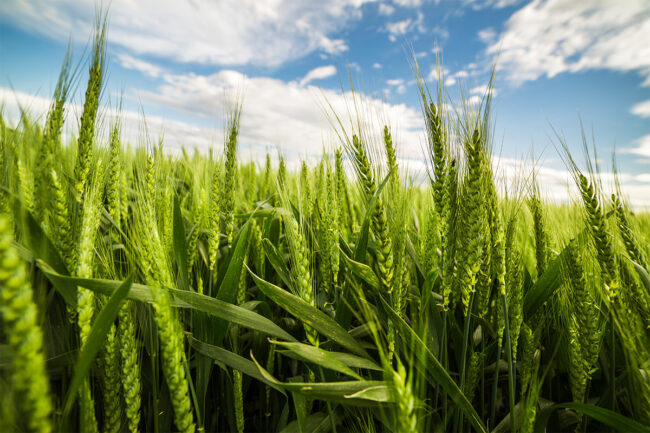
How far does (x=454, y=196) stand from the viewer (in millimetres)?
886

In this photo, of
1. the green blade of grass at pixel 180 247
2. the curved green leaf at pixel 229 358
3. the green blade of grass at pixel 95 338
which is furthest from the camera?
the green blade of grass at pixel 180 247

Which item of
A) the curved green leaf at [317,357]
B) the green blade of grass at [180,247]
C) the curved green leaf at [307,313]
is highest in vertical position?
the green blade of grass at [180,247]

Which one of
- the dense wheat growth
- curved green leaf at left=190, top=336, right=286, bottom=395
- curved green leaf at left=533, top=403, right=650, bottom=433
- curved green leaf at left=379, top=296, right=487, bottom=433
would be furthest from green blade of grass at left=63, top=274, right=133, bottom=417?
curved green leaf at left=533, top=403, right=650, bottom=433

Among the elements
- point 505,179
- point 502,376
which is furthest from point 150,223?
point 502,376

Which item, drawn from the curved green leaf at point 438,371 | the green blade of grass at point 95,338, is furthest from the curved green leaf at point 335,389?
the green blade of grass at point 95,338

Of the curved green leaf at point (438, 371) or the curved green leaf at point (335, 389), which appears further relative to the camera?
the curved green leaf at point (438, 371)

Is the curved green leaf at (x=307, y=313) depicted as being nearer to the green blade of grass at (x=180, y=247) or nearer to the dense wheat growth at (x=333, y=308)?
the dense wheat growth at (x=333, y=308)

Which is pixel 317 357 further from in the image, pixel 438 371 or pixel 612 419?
pixel 612 419

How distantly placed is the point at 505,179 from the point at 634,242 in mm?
527

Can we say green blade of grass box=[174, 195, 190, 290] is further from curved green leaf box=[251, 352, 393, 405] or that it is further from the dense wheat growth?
curved green leaf box=[251, 352, 393, 405]

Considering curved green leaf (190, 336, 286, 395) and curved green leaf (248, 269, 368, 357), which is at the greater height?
curved green leaf (248, 269, 368, 357)

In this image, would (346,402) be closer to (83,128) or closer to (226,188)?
(226,188)

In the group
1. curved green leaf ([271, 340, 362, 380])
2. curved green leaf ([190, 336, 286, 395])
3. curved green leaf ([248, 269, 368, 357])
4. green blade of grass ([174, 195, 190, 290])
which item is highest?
green blade of grass ([174, 195, 190, 290])

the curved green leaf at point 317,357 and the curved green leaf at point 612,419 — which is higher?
the curved green leaf at point 317,357
